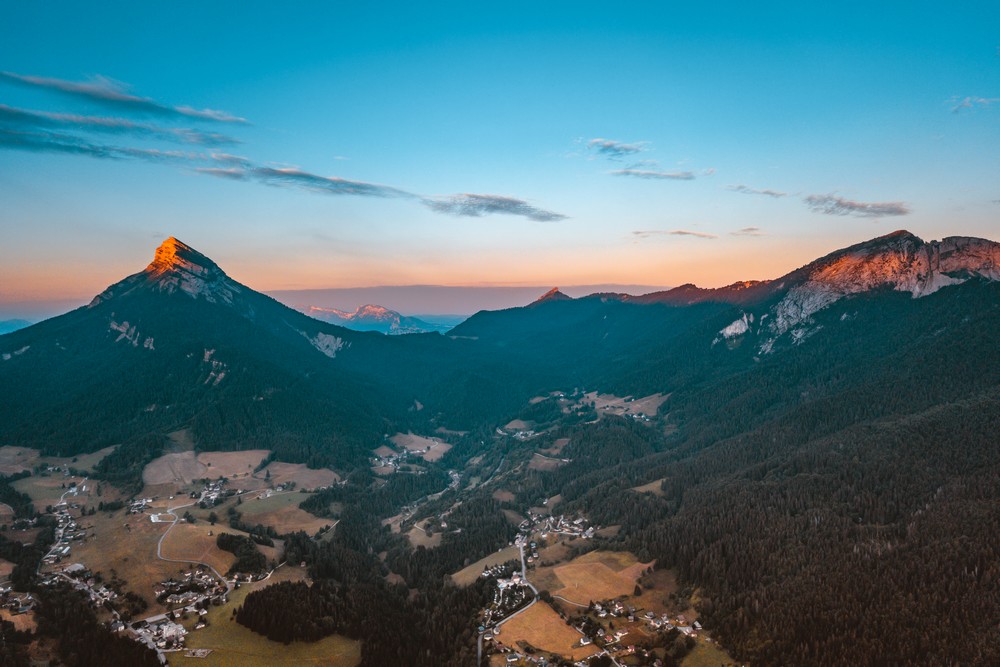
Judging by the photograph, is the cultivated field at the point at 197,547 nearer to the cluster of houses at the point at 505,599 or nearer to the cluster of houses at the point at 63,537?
the cluster of houses at the point at 63,537

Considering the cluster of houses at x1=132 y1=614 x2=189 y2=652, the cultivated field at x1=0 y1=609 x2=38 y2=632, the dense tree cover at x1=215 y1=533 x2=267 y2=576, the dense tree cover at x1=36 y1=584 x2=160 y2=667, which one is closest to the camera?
the dense tree cover at x1=36 y1=584 x2=160 y2=667

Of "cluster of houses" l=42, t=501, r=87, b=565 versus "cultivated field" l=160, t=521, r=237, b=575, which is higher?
"cultivated field" l=160, t=521, r=237, b=575

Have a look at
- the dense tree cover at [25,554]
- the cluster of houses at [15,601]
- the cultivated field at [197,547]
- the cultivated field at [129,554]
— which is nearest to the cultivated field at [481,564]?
the cultivated field at [197,547]

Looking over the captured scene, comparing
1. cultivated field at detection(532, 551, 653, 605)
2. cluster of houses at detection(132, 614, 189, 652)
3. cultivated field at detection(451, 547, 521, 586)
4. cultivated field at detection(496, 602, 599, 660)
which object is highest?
cluster of houses at detection(132, 614, 189, 652)

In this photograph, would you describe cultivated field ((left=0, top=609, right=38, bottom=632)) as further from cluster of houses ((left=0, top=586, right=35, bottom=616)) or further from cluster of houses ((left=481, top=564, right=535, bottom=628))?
cluster of houses ((left=481, top=564, right=535, bottom=628))

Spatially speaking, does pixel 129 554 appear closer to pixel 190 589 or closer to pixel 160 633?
pixel 190 589

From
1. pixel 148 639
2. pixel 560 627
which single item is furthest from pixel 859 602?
pixel 148 639

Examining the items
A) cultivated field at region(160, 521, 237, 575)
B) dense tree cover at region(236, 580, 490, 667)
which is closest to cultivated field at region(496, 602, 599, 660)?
dense tree cover at region(236, 580, 490, 667)

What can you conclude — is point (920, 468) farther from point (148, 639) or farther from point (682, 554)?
point (148, 639)
